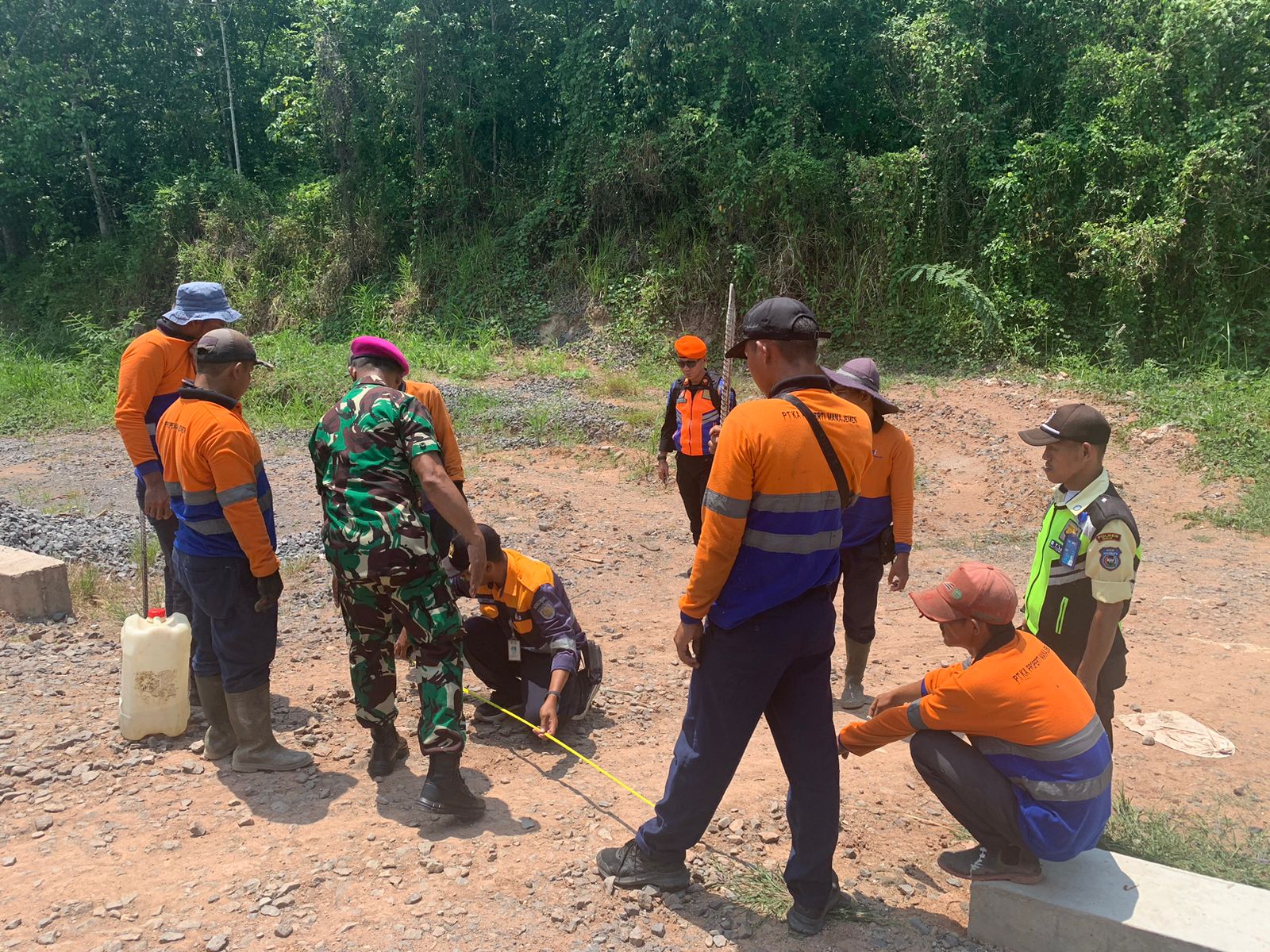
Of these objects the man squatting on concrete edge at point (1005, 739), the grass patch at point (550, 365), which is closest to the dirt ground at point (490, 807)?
the man squatting on concrete edge at point (1005, 739)

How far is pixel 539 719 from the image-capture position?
13.2ft

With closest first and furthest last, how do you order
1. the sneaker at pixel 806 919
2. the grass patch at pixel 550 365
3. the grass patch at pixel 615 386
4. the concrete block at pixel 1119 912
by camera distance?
the concrete block at pixel 1119 912, the sneaker at pixel 806 919, the grass patch at pixel 615 386, the grass patch at pixel 550 365

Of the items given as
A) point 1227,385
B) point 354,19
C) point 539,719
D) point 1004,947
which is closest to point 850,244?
point 1227,385

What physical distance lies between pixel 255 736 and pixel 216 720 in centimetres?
23

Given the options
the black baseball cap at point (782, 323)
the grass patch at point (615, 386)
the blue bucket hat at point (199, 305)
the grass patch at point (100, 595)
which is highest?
the blue bucket hat at point (199, 305)

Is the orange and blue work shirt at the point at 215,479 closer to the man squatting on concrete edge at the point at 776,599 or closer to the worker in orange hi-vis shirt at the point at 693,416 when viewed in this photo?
the man squatting on concrete edge at the point at 776,599

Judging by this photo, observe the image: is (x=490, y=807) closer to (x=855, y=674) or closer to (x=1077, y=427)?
(x=855, y=674)

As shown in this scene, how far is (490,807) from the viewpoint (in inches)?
141

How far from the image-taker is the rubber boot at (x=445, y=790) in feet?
11.1

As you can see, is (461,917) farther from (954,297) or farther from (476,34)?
(476,34)

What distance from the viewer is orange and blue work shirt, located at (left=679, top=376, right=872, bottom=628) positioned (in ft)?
8.39

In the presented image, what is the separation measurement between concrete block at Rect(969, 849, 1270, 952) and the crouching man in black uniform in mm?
1822

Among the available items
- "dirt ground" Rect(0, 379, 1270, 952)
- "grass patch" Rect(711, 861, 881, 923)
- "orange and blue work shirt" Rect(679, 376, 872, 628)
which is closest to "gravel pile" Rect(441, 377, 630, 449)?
"dirt ground" Rect(0, 379, 1270, 952)

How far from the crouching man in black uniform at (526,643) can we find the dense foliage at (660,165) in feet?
33.5
